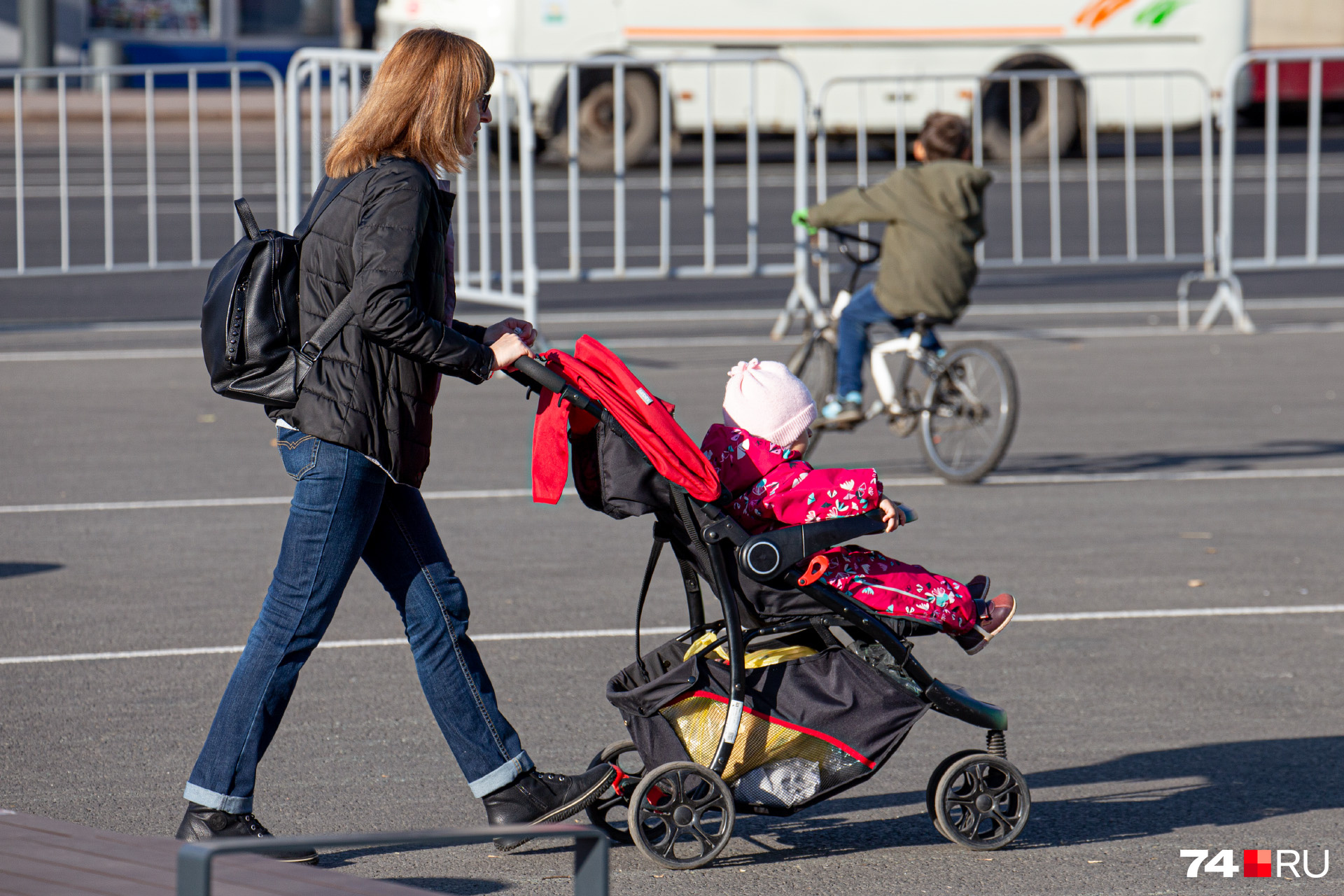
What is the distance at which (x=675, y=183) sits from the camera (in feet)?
72.1

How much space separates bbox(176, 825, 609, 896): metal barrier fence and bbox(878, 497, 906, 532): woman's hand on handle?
1.72 metres

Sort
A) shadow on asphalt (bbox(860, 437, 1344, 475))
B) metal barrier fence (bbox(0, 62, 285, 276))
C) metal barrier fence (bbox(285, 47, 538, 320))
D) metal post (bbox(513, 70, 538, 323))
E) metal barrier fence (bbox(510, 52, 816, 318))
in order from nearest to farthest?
shadow on asphalt (bbox(860, 437, 1344, 475)) → metal post (bbox(513, 70, 538, 323)) → metal barrier fence (bbox(285, 47, 538, 320)) → metal barrier fence (bbox(510, 52, 816, 318)) → metal barrier fence (bbox(0, 62, 285, 276))

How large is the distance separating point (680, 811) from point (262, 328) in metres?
1.49

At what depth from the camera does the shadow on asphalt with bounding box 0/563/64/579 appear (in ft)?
23.8

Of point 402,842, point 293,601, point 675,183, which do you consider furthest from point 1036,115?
point 402,842

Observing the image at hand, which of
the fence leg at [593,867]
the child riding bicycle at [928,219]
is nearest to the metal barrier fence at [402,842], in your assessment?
the fence leg at [593,867]

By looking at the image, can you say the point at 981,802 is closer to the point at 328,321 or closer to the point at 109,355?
the point at 328,321

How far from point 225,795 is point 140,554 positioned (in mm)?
3565

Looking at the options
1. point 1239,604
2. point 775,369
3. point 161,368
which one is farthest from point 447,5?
point 775,369

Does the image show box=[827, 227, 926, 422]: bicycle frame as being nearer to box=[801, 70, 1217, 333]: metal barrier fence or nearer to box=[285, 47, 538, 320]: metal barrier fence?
box=[285, 47, 538, 320]: metal barrier fence

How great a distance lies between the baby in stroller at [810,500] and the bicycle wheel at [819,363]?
512 cm

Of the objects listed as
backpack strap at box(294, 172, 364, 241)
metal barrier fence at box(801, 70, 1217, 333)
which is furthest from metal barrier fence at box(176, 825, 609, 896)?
metal barrier fence at box(801, 70, 1217, 333)

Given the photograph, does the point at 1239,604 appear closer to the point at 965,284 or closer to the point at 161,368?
the point at 965,284

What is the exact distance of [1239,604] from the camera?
6.84 meters
